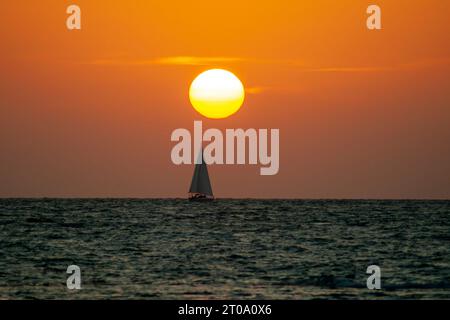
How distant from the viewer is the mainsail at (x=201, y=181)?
152 meters

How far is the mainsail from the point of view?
152025 mm

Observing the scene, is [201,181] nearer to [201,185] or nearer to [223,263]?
[201,185]

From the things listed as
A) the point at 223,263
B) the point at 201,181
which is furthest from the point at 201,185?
the point at 223,263

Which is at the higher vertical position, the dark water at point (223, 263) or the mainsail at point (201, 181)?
the mainsail at point (201, 181)

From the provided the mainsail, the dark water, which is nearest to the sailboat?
the mainsail

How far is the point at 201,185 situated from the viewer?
157125 mm

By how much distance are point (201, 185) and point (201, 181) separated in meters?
1.79

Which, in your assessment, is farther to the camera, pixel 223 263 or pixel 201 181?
pixel 201 181

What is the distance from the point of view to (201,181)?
6122 inches

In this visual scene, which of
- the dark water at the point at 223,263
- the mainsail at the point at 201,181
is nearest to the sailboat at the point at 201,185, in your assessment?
the mainsail at the point at 201,181

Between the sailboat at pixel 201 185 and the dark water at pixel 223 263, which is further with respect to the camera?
the sailboat at pixel 201 185

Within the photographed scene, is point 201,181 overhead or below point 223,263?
overhead

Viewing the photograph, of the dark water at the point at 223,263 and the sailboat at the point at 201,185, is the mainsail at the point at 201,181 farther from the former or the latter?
the dark water at the point at 223,263

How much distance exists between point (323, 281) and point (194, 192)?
399 ft
